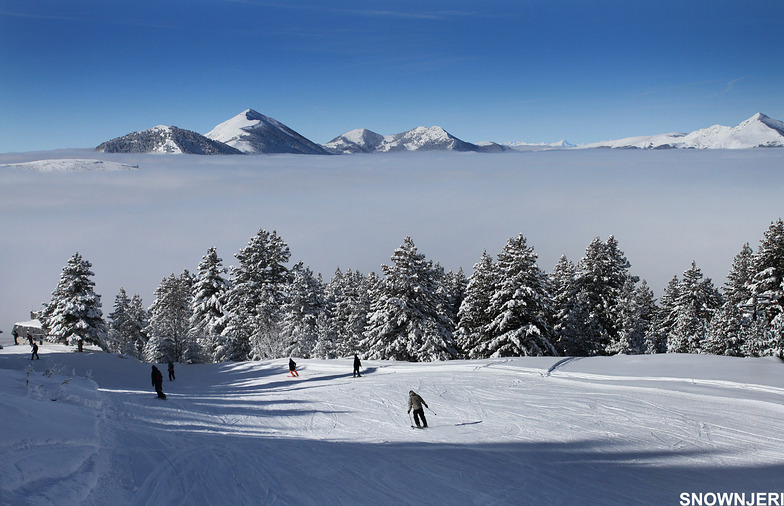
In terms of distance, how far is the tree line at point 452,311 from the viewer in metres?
36.8

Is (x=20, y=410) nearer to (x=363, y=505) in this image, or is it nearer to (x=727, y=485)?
(x=363, y=505)

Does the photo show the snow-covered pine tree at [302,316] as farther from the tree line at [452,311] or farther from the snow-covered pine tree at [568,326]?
the snow-covered pine tree at [568,326]

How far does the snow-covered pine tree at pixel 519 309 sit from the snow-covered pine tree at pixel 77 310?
123 ft

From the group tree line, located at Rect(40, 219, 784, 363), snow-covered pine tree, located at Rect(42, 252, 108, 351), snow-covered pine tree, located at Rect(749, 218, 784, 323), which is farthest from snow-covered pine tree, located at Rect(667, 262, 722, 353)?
snow-covered pine tree, located at Rect(42, 252, 108, 351)

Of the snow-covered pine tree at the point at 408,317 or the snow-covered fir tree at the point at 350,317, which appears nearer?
the snow-covered pine tree at the point at 408,317

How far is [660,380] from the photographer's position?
24.0 metres

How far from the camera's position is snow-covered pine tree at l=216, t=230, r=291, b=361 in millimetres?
49125

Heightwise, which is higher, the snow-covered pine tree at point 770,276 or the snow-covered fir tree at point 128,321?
the snow-covered pine tree at point 770,276

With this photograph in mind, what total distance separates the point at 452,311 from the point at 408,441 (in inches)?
1616

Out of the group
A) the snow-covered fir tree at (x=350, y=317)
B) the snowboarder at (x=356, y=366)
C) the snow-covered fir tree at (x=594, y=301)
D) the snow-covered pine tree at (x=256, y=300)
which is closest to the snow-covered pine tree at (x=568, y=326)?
the snow-covered fir tree at (x=594, y=301)

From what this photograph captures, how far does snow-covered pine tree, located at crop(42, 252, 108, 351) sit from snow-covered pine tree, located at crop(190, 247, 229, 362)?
9256 millimetres

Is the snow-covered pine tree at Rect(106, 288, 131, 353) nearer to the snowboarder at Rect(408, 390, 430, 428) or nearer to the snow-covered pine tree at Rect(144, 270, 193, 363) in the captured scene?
the snow-covered pine tree at Rect(144, 270, 193, 363)

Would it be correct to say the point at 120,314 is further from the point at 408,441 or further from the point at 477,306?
the point at 408,441

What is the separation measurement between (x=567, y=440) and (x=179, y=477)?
10.8 m
